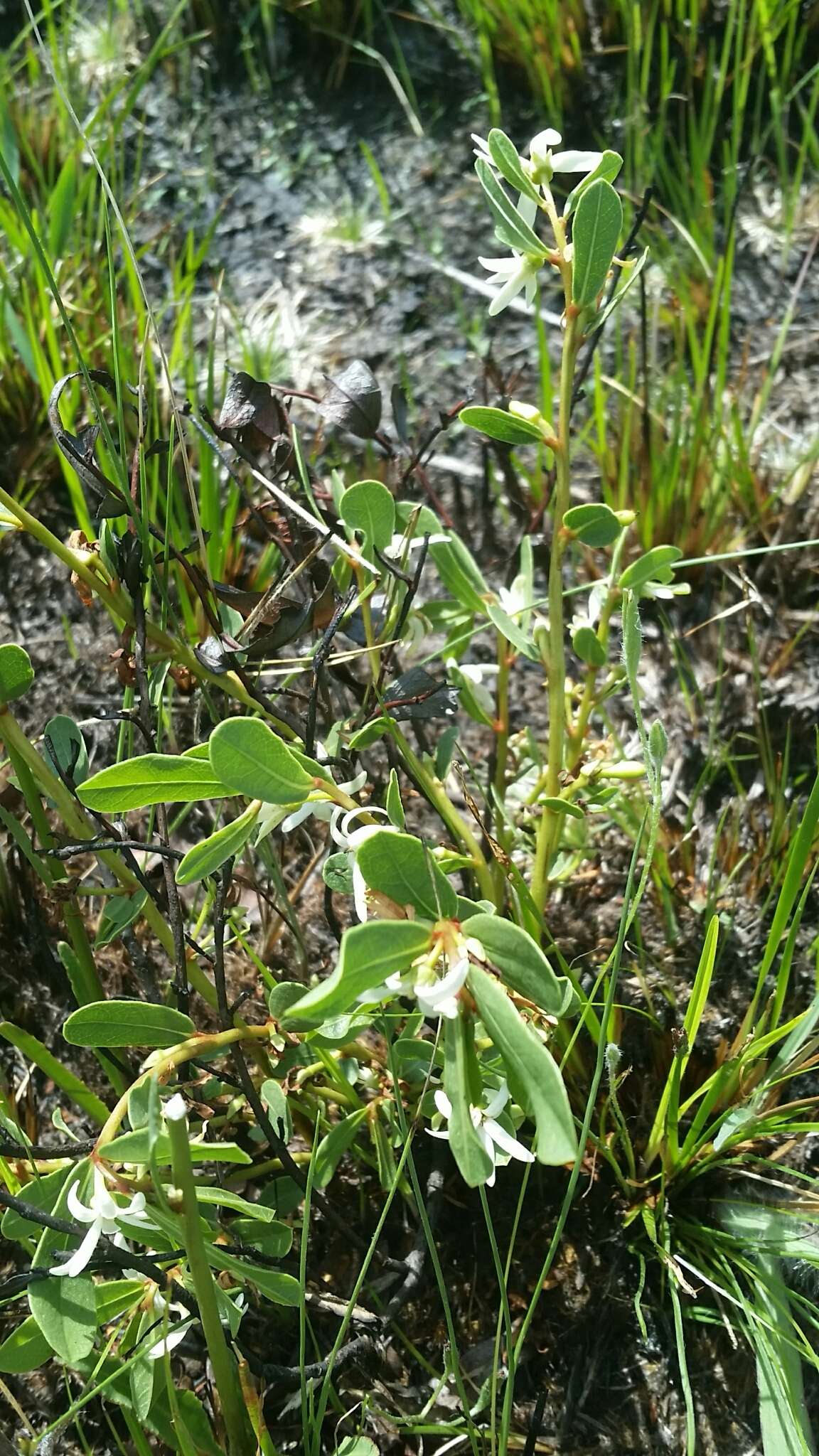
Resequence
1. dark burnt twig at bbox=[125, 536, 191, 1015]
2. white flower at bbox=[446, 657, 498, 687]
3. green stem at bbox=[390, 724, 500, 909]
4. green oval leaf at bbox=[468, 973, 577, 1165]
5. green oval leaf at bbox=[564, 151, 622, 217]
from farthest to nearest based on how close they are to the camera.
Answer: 1. white flower at bbox=[446, 657, 498, 687]
2. green stem at bbox=[390, 724, 500, 909]
3. dark burnt twig at bbox=[125, 536, 191, 1015]
4. green oval leaf at bbox=[564, 151, 622, 217]
5. green oval leaf at bbox=[468, 973, 577, 1165]

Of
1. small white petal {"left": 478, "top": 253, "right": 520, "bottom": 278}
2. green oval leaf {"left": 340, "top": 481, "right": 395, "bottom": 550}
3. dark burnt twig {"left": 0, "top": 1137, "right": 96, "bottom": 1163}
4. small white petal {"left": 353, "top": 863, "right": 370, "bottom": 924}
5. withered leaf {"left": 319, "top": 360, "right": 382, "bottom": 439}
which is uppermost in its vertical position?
small white petal {"left": 478, "top": 253, "right": 520, "bottom": 278}

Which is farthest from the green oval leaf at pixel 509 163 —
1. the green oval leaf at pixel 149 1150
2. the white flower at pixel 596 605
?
the green oval leaf at pixel 149 1150

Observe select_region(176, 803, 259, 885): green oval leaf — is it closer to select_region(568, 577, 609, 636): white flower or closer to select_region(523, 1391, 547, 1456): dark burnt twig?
select_region(568, 577, 609, 636): white flower

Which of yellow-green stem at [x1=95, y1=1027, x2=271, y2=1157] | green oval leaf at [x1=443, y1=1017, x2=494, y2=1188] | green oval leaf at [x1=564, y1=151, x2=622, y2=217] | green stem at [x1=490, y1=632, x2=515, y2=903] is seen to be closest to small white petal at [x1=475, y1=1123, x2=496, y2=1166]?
green oval leaf at [x1=443, y1=1017, x2=494, y2=1188]

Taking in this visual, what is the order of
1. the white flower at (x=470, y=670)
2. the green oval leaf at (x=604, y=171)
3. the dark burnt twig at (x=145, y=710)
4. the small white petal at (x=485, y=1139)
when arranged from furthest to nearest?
the white flower at (x=470, y=670) → the dark burnt twig at (x=145, y=710) → the green oval leaf at (x=604, y=171) → the small white petal at (x=485, y=1139)

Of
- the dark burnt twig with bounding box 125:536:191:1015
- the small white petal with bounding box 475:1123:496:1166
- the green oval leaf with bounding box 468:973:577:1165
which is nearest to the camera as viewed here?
the green oval leaf with bounding box 468:973:577:1165

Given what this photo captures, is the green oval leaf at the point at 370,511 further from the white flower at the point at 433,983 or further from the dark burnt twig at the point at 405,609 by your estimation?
the white flower at the point at 433,983

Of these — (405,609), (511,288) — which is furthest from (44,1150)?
(511,288)
